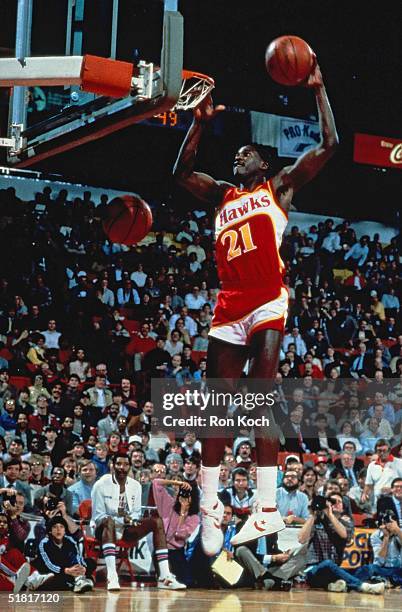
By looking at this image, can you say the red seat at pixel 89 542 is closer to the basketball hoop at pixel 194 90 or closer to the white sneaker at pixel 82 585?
the white sneaker at pixel 82 585

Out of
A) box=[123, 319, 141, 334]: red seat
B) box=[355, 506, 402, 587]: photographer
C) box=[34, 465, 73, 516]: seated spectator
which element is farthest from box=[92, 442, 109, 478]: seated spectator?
box=[123, 319, 141, 334]: red seat

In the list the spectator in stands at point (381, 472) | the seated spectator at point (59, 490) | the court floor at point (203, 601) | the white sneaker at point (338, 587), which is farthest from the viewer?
the spectator in stands at point (381, 472)

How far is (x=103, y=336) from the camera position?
536 inches

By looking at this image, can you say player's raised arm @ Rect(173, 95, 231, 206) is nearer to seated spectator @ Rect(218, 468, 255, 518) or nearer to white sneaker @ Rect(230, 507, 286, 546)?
white sneaker @ Rect(230, 507, 286, 546)

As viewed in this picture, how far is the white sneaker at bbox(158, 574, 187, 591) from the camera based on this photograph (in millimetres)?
9734

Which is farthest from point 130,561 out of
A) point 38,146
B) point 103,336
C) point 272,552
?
point 38,146

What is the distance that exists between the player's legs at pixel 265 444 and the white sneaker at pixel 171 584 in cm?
320

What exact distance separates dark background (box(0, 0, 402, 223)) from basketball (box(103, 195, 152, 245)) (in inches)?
433

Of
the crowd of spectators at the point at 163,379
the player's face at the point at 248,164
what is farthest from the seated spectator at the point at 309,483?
the player's face at the point at 248,164

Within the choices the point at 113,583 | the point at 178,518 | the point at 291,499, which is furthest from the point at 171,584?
the point at 291,499

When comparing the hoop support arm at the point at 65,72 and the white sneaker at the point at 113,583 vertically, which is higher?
the hoop support arm at the point at 65,72

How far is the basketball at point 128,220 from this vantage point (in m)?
7.25

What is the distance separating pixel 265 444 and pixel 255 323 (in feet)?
2.71

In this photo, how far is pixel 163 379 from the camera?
518 inches
